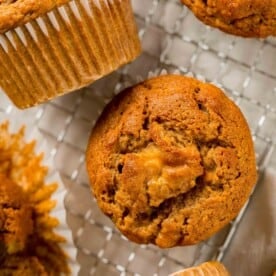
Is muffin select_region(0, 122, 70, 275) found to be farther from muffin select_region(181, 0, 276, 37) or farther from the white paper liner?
muffin select_region(181, 0, 276, 37)

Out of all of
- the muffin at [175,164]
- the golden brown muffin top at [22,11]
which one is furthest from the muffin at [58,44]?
the muffin at [175,164]

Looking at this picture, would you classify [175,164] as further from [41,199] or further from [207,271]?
[41,199]

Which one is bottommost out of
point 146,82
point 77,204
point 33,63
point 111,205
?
point 77,204

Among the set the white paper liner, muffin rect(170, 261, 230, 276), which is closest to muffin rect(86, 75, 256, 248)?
muffin rect(170, 261, 230, 276)

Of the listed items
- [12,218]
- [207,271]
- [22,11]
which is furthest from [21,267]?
[22,11]

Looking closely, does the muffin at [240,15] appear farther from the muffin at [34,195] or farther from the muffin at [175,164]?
the muffin at [34,195]

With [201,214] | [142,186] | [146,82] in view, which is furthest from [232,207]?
[146,82]

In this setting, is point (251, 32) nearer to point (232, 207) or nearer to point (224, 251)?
point (232, 207)
